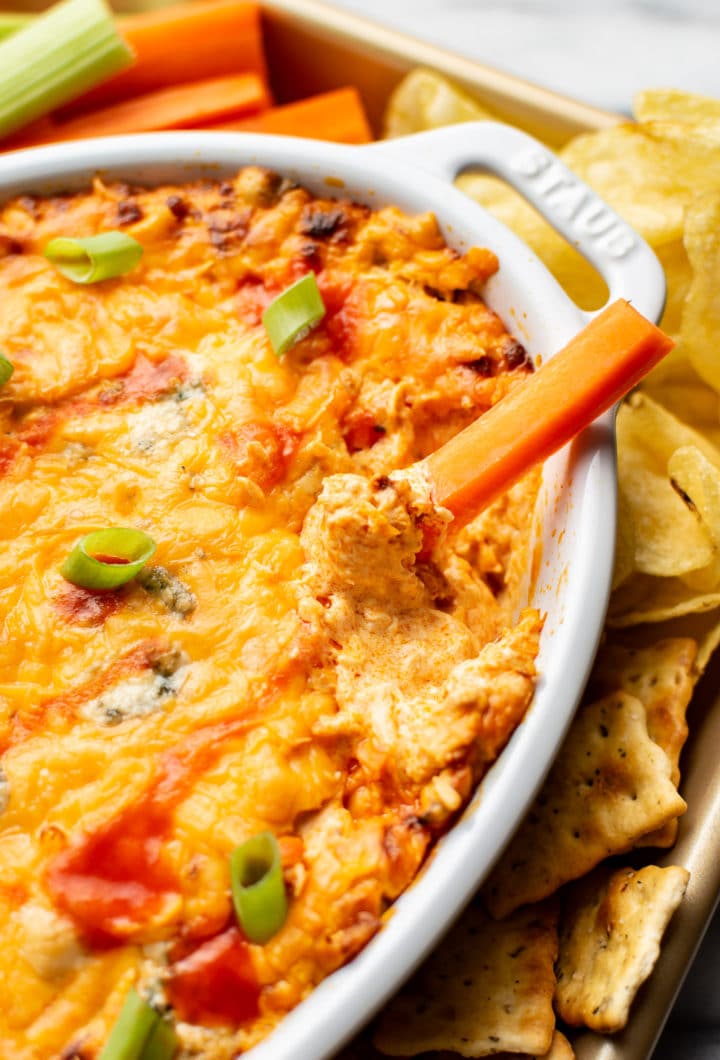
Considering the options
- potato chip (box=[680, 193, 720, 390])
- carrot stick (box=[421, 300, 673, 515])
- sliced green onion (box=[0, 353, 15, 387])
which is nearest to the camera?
carrot stick (box=[421, 300, 673, 515])

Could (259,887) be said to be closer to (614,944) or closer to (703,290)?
(614,944)

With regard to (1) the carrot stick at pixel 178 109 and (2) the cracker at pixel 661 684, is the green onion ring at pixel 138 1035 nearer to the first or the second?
(2) the cracker at pixel 661 684

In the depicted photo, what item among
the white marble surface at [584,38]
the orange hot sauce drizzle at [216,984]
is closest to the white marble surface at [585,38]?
the white marble surface at [584,38]

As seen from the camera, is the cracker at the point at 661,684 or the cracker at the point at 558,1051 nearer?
the cracker at the point at 558,1051

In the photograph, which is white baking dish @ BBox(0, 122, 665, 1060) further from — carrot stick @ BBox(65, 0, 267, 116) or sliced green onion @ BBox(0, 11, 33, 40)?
sliced green onion @ BBox(0, 11, 33, 40)

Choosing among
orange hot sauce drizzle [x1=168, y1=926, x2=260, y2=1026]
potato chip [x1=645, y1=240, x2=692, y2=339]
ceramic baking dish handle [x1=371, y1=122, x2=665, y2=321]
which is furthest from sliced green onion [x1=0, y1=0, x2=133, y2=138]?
orange hot sauce drizzle [x1=168, y1=926, x2=260, y2=1026]
